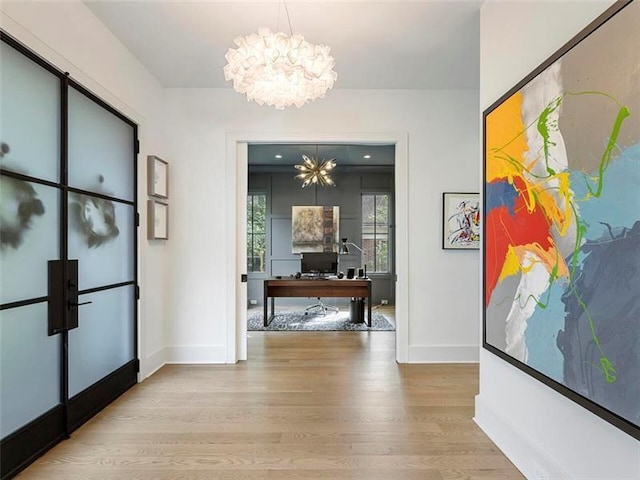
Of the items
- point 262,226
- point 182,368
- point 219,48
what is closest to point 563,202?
point 219,48

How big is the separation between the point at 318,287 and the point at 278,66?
4.09 meters

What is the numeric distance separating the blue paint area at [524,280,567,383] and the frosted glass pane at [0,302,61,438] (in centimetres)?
268

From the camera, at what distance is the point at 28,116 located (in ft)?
6.31

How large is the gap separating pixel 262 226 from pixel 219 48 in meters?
4.88

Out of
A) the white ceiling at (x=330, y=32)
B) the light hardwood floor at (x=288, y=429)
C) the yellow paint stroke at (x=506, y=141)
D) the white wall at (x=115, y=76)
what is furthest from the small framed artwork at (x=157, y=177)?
the yellow paint stroke at (x=506, y=141)

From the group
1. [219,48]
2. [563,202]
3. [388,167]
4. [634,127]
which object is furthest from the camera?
[388,167]

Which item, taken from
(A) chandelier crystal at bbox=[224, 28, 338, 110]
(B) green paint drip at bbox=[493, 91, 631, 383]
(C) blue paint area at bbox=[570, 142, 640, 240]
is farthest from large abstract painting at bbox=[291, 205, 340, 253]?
(C) blue paint area at bbox=[570, 142, 640, 240]

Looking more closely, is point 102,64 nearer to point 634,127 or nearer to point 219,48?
point 219,48

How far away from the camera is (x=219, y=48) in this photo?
2869 millimetres

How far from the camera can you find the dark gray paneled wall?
745 cm

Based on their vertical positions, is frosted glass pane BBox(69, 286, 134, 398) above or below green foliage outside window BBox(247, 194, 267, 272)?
below

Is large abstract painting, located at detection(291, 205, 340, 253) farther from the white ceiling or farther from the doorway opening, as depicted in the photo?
the white ceiling

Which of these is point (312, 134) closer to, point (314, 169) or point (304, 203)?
point (314, 169)

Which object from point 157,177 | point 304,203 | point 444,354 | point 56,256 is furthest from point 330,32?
point 304,203
